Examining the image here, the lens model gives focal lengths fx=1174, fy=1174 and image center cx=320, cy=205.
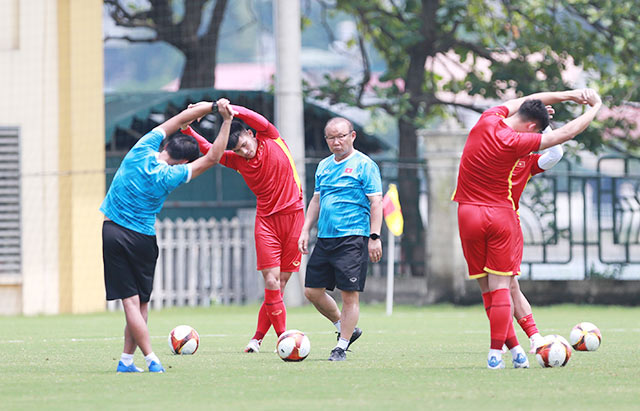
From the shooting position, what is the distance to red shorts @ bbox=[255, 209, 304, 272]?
383 inches

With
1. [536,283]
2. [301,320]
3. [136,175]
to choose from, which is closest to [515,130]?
[136,175]

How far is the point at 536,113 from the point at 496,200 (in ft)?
2.22

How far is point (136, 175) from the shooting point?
25.9 ft

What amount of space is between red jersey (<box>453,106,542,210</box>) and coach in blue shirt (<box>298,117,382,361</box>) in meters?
0.99

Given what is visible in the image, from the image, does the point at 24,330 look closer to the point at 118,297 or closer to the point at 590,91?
the point at 118,297

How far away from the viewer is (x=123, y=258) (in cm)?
796

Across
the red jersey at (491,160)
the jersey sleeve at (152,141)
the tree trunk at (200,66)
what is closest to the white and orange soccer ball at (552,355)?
the red jersey at (491,160)

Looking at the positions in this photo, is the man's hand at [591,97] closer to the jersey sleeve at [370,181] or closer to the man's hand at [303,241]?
the jersey sleeve at [370,181]

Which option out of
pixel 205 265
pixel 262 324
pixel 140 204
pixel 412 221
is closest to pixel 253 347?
pixel 262 324

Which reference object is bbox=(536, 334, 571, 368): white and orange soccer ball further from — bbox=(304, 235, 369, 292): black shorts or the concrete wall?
the concrete wall

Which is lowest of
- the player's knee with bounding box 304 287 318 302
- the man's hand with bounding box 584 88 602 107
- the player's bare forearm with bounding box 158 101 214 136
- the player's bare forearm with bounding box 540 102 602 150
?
the player's knee with bounding box 304 287 318 302

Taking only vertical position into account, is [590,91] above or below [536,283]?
above

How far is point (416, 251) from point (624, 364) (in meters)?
10.3

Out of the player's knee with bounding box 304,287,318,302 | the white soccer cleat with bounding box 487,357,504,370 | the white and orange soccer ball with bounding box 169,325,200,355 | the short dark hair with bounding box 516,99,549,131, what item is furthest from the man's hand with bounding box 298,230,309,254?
the short dark hair with bounding box 516,99,549,131
